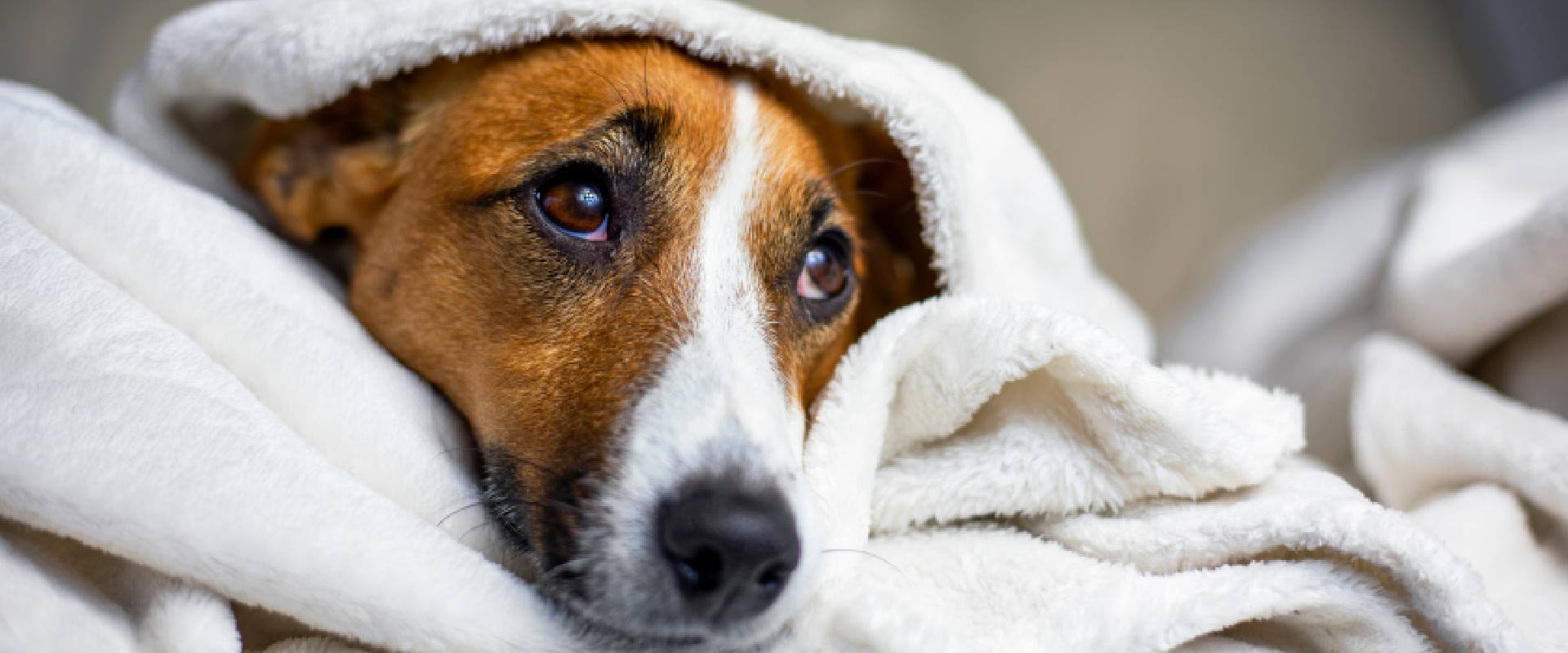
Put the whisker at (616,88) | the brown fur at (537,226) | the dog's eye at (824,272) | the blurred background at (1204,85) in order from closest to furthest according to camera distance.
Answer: the brown fur at (537,226)
the whisker at (616,88)
the dog's eye at (824,272)
the blurred background at (1204,85)

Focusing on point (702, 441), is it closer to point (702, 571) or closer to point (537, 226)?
point (702, 571)

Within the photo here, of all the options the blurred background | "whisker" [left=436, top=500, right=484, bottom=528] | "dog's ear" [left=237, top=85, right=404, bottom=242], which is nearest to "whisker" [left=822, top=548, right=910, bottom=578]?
"whisker" [left=436, top=500, right=484, bottom=528]

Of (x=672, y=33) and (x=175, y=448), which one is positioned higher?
(x=672, y=33)

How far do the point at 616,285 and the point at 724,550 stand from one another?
0.34 metres

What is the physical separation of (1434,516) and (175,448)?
1.14 meters

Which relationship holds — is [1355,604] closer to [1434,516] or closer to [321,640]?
[1434,516]

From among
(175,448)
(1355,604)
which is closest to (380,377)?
(175,448)

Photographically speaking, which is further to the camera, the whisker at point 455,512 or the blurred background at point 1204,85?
the blurred background at point 1204,85

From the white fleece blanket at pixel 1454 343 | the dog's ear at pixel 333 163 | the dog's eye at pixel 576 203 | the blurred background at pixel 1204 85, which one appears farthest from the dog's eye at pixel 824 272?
the blurred background at pixel 1204 85

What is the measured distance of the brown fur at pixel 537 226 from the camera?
0.88 meters

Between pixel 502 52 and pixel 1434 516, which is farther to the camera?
pixel 502 52

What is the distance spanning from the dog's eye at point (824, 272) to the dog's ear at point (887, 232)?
13cm

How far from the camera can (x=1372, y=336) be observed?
131cm

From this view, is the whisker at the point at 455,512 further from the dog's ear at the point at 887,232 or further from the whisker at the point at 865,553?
the dog's ear at the point at 887,232
